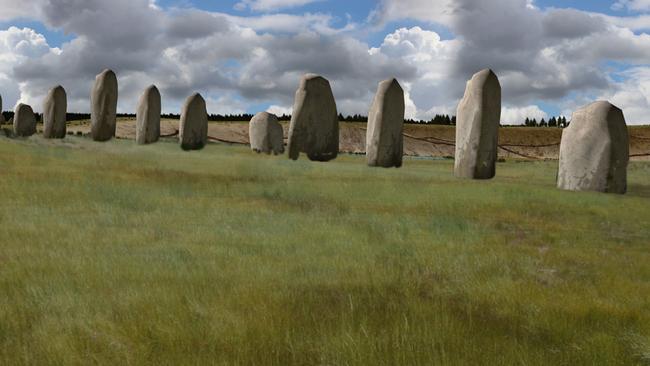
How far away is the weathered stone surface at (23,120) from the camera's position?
38.1m

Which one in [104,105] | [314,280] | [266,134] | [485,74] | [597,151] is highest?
[485,74]

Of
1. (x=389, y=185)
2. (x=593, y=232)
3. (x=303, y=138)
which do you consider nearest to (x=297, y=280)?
(x=593, y=232)

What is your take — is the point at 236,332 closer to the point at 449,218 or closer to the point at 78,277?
the point at 78,277

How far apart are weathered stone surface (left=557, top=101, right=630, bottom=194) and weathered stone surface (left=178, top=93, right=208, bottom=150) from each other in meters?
19.9

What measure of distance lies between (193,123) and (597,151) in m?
A: 20.9

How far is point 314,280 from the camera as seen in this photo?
21.3 feet

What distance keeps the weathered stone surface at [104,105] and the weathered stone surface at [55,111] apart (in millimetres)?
2634

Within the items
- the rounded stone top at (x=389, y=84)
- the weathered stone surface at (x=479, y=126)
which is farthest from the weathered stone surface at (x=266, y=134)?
the weathered stone surface at (x=479, y=126)

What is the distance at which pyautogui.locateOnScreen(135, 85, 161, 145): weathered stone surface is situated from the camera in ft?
110

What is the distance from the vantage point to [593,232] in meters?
11.2

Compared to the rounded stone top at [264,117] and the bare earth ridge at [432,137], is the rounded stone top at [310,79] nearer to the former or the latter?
the rounded stone top at [264,117]

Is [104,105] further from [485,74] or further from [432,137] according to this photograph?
[432,137]

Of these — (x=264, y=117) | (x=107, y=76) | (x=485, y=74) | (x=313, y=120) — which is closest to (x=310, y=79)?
(x=313, y=120)

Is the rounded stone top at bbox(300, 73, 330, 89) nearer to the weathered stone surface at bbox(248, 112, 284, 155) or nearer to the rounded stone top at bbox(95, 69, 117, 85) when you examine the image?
the weathered stone surface at bbox(248, 112, 284, 155)
